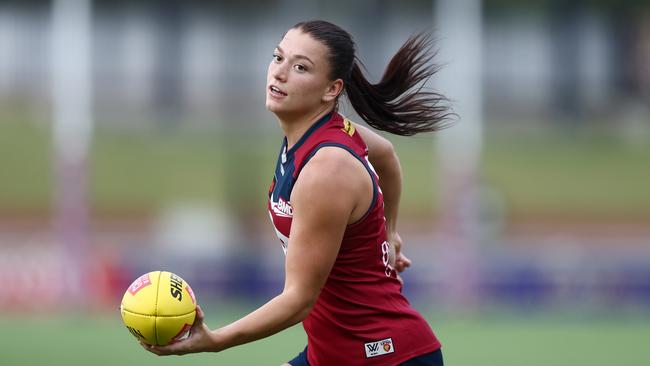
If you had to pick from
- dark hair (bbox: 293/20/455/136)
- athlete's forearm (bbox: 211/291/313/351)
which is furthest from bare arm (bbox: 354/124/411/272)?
athlete's forearm (bbox: 211/291/313/351)

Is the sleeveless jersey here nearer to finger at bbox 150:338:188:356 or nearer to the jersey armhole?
the jersey armhole

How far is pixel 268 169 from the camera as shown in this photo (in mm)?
26922

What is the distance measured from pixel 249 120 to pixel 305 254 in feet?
57.3

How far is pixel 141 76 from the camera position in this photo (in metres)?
30.4

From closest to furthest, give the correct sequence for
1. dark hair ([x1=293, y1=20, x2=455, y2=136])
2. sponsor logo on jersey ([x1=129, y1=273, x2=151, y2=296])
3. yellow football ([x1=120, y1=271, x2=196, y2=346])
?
yellow football ([x1=120, y1=271, x2=196, y2=346]), sponsor logo on jersey ([x1=129, y1=273, x2=151, y2=296]), dark hair ([x1=293, y1=20, x2=455, y2=136])

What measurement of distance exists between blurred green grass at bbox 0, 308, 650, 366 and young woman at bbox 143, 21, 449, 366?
16.1 ft

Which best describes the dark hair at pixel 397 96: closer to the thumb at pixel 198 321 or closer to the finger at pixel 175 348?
the thumb at pixel 198 321

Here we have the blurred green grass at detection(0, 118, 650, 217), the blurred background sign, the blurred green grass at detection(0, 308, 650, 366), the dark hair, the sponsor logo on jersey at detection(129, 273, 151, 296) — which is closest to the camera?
the sponsor logo on jersey at detection(129, 273, 151, 296)

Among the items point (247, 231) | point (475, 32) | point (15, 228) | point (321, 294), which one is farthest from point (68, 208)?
point (321, 294)

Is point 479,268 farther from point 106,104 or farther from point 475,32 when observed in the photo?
point 106,104

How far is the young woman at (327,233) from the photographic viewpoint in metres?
4.28

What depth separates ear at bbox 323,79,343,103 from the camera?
15.0 ft

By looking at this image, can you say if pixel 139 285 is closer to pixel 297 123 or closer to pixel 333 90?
pixel 297 123

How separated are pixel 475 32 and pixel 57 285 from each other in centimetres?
854
